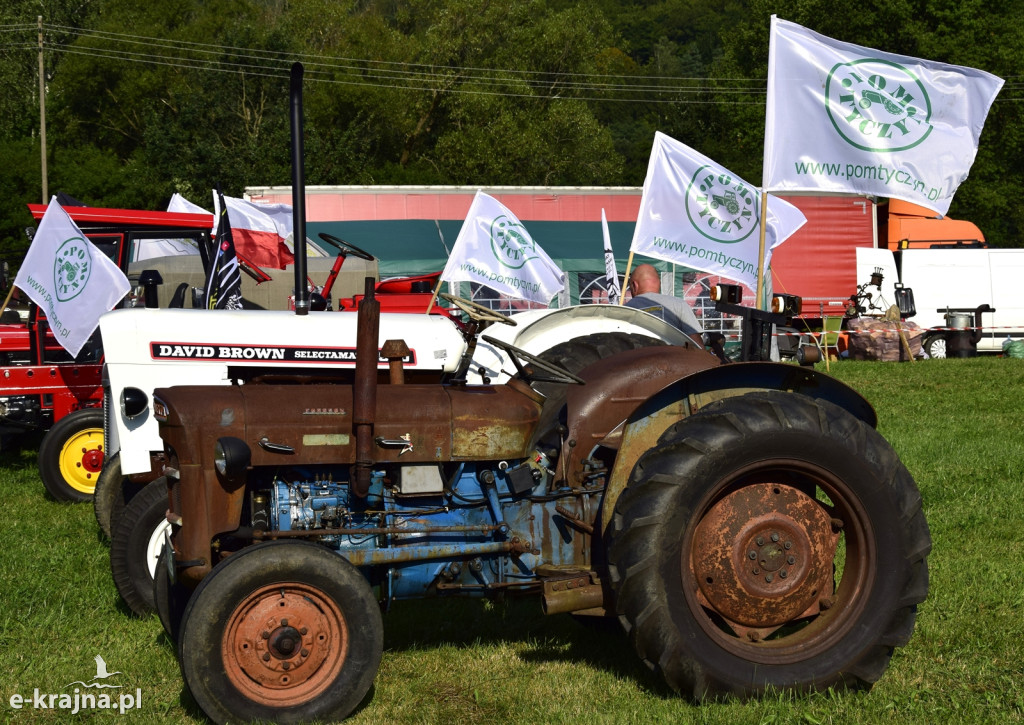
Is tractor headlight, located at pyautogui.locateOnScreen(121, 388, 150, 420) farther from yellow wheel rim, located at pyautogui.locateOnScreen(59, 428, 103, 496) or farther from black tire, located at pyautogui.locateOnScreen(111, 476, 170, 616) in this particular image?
yellow wheel rim, located at pyautogui.locateOnScreen(59, 428, 103, 496)

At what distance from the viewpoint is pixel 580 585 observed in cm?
419

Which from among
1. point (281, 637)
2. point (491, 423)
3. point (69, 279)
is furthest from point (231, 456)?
point (69, 279)

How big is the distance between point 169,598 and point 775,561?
245cm


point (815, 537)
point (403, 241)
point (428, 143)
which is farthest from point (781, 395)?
point (428, 143)

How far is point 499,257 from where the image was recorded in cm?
1116

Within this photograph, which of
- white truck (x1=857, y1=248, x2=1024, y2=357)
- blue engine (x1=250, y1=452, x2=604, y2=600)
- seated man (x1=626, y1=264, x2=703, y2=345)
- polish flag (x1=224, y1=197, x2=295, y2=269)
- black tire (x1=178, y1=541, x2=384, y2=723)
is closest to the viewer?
black tire (x1=178, y1=541, x2=384, y2=723)

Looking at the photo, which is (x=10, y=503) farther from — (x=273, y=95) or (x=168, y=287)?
(x=273, y=95)

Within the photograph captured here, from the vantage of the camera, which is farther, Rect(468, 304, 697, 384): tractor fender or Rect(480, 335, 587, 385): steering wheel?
Rect(468, 304, 697, 384): tractor fender

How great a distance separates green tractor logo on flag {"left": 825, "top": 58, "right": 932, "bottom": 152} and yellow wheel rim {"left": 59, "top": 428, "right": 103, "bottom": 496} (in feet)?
20.7

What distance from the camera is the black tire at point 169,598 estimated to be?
4.50 m

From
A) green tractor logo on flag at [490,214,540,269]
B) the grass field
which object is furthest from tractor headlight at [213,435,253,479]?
green tractor logo on flag at [490,214,540,269]

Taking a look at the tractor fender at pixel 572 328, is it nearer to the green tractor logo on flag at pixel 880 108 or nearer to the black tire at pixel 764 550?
the green tractor logo on flag at pixel 880 108

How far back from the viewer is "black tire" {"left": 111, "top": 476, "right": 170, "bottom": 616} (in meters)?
5.52

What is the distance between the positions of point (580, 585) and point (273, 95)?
40.1 metres
